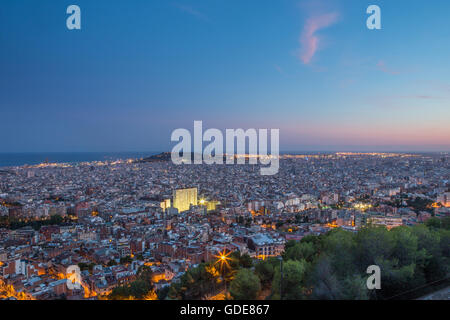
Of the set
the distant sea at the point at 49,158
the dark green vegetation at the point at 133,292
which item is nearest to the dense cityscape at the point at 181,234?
the dark green vegetation at the point at 133,292

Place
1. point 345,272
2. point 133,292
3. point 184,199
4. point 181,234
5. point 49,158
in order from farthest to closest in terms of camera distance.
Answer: point 49,158 → point 184,199 → point 181,234 → point 133,292 → point 345,272

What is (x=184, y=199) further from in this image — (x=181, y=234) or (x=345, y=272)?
(x=345, y=272)

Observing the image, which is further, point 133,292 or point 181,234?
point 181,234

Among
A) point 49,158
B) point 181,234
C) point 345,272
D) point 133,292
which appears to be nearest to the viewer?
point 345,272

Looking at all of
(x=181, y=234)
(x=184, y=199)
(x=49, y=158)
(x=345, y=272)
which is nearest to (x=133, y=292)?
(x=345, y=272)
